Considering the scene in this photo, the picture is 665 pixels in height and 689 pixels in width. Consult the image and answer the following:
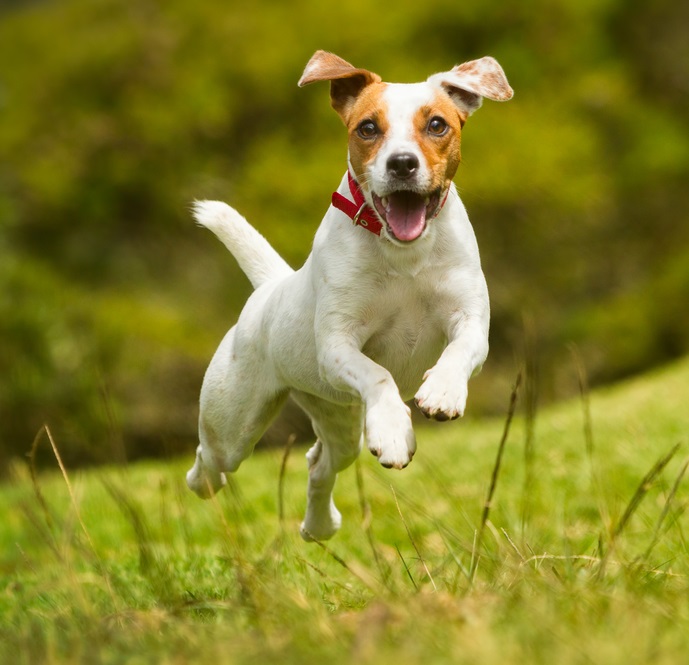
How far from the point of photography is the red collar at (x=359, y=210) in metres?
3.81

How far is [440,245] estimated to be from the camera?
3.86 m

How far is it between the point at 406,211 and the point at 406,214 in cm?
1

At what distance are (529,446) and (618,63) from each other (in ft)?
53.6

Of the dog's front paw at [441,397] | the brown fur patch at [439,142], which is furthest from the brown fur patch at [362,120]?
the dog's front paw at [441,397]

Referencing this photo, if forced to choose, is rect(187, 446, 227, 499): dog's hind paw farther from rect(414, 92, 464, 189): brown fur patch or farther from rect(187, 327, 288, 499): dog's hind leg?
rect(414, 92, 464, 189): brown fur patch

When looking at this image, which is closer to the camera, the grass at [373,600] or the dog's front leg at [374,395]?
the grass at [373,600]

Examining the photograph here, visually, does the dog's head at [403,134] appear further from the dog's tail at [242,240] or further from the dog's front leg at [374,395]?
the dog's tail at [242,240]

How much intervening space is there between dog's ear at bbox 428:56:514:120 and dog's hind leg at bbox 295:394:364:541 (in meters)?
1.23

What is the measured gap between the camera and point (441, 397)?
131 inches

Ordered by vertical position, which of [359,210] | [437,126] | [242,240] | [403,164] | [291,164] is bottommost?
[291,164]

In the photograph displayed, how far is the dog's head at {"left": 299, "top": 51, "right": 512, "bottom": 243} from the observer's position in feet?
11.7

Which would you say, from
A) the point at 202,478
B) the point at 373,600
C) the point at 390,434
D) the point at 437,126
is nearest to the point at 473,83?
the point at 437,126

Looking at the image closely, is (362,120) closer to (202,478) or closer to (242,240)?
(242,240)

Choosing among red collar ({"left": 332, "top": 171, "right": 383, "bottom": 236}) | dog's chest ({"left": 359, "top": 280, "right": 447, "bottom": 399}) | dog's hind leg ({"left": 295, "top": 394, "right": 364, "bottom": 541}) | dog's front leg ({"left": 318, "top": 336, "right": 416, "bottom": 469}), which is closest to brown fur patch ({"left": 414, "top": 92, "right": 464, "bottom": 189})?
red collar ({"left": 332, "top": 171, "right": 383, "bottom": 236})
